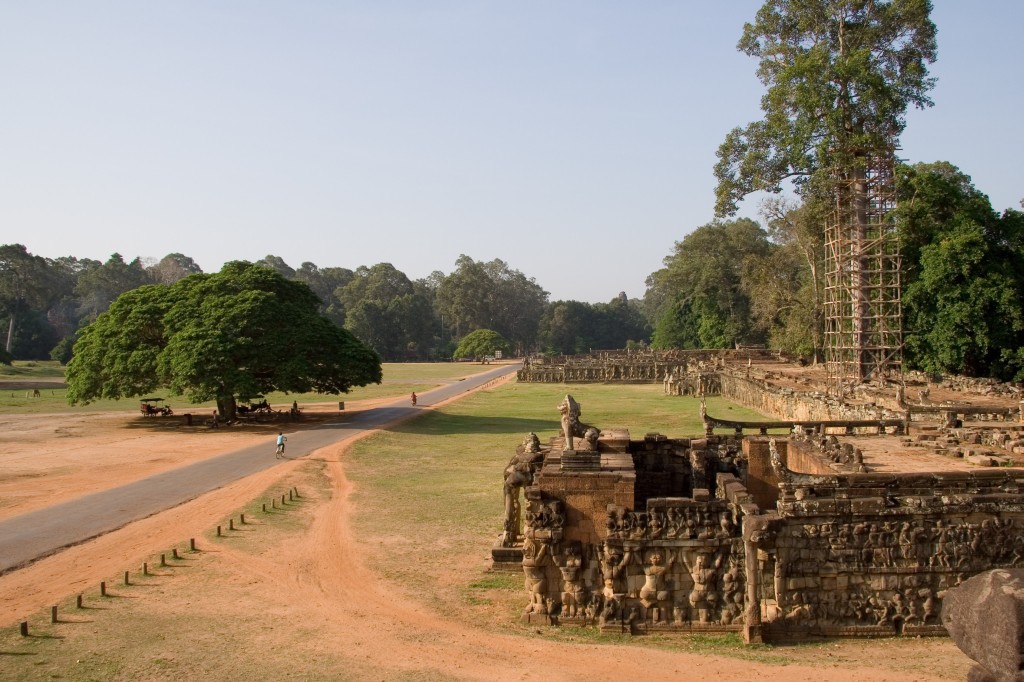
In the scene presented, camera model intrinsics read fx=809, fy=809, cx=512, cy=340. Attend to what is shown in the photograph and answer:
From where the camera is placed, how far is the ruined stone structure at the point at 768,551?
10.7m

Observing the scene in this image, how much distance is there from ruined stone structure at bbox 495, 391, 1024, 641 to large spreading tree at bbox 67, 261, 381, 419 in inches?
1000

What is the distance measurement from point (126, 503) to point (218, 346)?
1471cm

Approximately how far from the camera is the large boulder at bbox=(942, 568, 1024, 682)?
509 centimetres

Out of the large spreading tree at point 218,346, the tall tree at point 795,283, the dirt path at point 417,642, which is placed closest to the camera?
the dirt path at point 417,642

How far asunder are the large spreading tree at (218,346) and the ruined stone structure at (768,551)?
2541 centimetres

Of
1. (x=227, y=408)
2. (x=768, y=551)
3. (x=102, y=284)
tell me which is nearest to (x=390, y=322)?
(x=102, y=284)

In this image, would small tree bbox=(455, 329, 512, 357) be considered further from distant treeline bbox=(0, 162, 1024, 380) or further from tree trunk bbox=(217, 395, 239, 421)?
tree trunk bbox=(217, 395, 239, 421)

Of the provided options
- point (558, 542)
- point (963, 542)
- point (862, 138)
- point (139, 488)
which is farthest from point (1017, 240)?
point (139, 488)

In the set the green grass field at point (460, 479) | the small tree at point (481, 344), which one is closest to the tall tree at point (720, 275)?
the small tree at point (481, 344)

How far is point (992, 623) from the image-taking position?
520 centimetres

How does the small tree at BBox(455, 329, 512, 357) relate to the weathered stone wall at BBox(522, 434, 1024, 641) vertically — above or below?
above

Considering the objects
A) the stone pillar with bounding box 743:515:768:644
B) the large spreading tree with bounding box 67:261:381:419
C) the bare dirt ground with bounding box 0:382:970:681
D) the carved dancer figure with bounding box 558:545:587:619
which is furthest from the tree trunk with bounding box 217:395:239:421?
the stone pillar with bounding box 743:515:768:644

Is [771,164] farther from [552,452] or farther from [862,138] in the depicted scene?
[552,452]

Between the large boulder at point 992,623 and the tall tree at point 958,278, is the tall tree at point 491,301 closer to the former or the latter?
the tall tree at point 958,278
